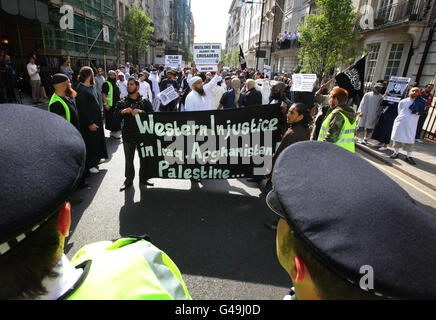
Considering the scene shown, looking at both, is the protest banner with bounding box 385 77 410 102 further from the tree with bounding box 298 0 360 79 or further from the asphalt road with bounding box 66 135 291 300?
the tree with bounding box 298 0 360 79

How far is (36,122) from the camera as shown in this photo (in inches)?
33.8

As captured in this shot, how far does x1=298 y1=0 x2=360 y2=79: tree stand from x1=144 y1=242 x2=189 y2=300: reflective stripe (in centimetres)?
1645

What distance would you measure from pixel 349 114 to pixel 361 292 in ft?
12.2

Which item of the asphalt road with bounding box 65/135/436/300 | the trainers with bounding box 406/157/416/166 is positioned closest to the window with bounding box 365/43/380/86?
the trainers with bounding box 406/157/416/166

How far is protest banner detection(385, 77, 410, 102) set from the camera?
860 centimetres

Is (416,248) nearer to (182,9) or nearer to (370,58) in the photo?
(370,58)

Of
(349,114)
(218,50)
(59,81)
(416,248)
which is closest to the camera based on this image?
(416,248)

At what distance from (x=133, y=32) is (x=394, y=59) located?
2861 centimetres

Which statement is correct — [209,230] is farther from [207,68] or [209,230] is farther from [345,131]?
[207,68]

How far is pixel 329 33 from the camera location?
1434 cm

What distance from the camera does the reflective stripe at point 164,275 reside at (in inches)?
40.7
